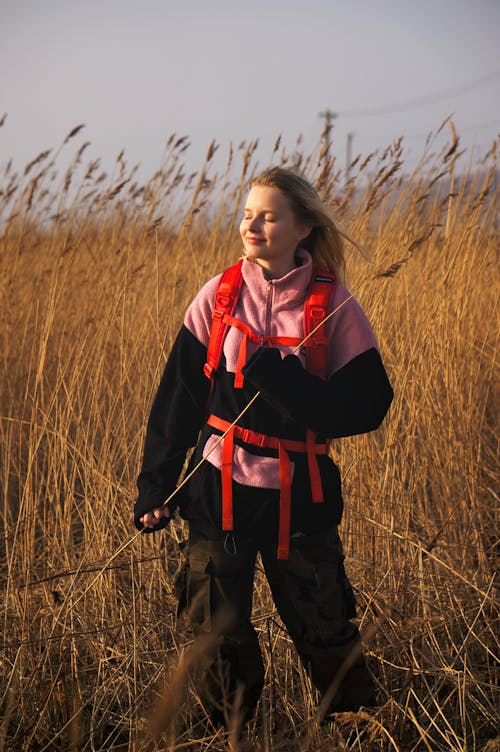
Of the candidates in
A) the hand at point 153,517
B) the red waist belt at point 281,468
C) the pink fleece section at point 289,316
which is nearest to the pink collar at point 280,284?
the pink fleece section at point 289,316

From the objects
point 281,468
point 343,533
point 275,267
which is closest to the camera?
point 281,468

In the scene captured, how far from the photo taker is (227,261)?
11.3 feet

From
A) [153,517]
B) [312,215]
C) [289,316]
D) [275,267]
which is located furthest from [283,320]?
[153,517]

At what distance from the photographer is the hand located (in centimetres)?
Answer: 168

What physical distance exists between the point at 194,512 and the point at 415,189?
71.1 inches

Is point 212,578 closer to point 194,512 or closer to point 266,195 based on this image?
point 194,512

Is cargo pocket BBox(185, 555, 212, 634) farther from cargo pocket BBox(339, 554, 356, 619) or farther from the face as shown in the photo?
the face

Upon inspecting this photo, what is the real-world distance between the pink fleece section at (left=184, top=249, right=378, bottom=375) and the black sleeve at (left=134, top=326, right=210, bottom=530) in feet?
0.31

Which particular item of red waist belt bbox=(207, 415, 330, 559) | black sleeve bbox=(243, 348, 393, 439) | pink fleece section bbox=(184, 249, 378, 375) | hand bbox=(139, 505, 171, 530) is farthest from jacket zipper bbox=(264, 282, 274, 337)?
hand bbox=(139, 505, 171, 530)

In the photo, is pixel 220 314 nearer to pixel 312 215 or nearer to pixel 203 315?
pixel 203 315

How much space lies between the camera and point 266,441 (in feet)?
5.30

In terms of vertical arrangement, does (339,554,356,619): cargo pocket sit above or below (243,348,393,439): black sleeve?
below

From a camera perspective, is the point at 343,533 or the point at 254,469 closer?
the point at 254,469

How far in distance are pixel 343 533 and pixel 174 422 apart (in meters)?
0.86
